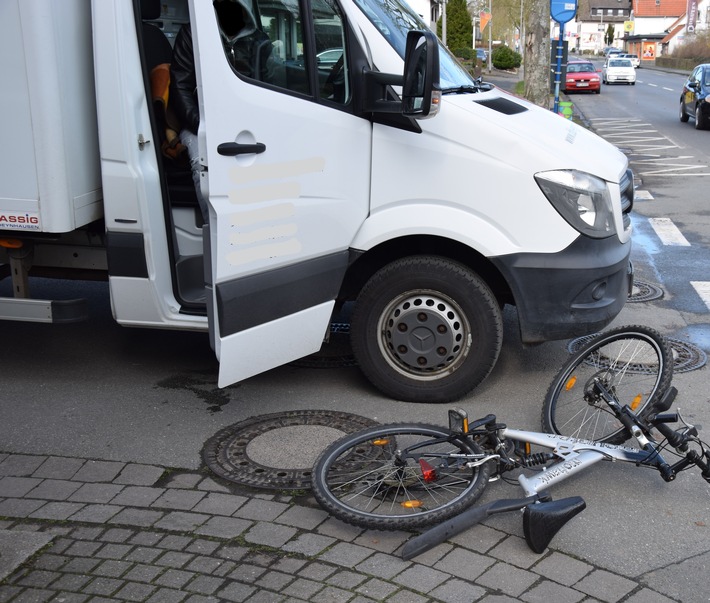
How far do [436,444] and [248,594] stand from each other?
4.09 feet

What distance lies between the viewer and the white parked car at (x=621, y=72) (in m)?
53.6

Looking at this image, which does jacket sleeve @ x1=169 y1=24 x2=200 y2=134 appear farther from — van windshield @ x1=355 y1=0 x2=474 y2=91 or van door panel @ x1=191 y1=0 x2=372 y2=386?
van windshield @ x1=355 y1=0 x2=474 y2=91

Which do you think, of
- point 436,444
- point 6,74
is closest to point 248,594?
point 436,444

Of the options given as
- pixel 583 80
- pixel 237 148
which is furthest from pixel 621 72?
pixel 237 148

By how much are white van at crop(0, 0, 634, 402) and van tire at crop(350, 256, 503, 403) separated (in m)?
0.01

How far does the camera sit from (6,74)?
5.36 metres

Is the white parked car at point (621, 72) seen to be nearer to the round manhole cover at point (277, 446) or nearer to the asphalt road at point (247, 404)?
the asphalt road at point (247, 404)

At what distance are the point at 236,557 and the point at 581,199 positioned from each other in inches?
106

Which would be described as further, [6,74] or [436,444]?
[6,74]

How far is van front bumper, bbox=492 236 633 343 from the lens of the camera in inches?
217

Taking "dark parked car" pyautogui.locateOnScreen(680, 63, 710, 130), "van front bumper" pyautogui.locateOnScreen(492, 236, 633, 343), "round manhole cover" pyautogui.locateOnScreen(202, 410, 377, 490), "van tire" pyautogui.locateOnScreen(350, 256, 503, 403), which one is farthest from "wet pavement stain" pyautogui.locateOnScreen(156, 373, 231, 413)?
"dark parked car" pyautogui.locateOnScreen(680, 63, 710, 130)

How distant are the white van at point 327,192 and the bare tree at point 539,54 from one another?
63.2 feet

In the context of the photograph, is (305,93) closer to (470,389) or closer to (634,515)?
(470,389)

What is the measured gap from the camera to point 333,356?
21.8 ft
